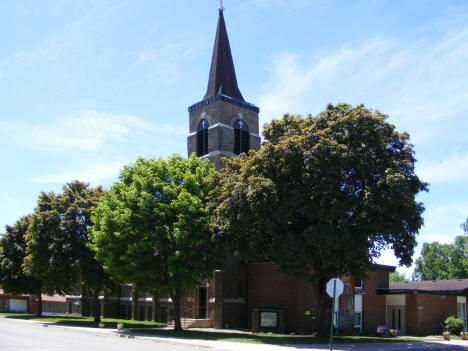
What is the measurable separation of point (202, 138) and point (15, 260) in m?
24.1

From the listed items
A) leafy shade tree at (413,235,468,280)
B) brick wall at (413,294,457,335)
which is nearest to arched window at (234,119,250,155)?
brick wall at (413,294,457,335)

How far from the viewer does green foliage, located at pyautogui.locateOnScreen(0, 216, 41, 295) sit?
2007 inches

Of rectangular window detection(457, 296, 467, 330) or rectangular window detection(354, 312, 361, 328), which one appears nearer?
rectangular window detection(354, 312, 361, 328)

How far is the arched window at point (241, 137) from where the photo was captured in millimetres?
46000

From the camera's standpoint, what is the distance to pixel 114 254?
32062 mm

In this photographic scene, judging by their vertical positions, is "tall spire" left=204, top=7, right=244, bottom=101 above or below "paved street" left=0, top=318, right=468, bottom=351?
above

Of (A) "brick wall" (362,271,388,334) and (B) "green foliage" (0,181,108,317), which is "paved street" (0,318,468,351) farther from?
(B) "green foliage" (0,181,108,317)

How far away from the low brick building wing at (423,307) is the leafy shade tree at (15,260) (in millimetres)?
36214

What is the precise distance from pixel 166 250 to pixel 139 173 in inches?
252

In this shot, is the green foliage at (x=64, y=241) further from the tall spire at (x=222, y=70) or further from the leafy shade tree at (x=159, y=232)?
the tall spire at (x=222, y=70)

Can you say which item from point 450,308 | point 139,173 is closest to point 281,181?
point 139,173

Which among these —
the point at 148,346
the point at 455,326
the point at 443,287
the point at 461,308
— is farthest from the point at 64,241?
the point at 461,308

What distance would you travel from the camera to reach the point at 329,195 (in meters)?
25.8

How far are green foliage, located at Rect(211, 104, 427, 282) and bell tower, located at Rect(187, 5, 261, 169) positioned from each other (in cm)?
1593
